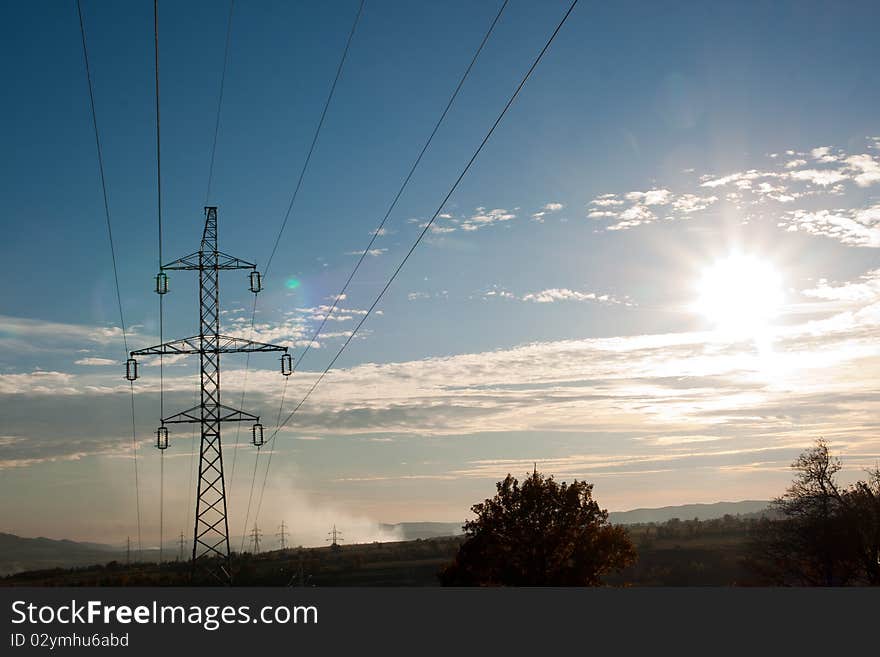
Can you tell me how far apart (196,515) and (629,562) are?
36.7 meters

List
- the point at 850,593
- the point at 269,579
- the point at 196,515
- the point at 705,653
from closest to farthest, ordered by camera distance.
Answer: the point at 705,653 < the point at 850,593 < the point at 196,515 < the point at 269,579

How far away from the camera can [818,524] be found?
5916 centimetres

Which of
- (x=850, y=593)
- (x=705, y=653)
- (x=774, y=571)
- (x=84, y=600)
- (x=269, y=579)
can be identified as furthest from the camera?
(x=269, y=579)

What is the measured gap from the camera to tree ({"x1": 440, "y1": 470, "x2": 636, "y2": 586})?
213 ft

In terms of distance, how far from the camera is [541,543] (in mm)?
66625

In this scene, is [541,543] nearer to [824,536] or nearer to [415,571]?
[824,536]

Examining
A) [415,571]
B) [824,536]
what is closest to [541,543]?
[824,536]

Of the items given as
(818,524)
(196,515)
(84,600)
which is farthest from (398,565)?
(84,600)

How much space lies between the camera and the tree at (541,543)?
6500 centimetres

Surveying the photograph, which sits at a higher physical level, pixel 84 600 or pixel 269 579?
pixel 84 600

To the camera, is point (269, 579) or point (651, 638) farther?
point (269, 579)

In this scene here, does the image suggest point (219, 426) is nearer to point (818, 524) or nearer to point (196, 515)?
point (196, 515)

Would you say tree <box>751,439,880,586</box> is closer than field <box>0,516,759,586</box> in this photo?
Yes

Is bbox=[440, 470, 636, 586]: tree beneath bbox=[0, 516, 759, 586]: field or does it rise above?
above
